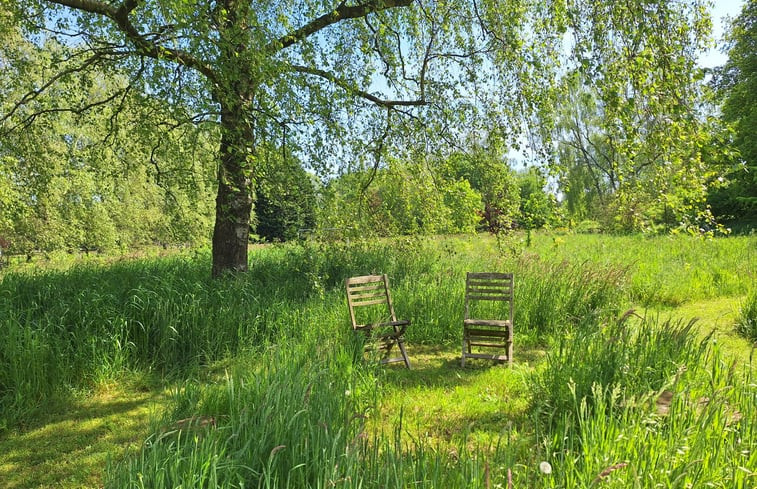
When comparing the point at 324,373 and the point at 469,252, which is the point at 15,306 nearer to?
the point at 324,373

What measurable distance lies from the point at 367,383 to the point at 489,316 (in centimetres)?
324

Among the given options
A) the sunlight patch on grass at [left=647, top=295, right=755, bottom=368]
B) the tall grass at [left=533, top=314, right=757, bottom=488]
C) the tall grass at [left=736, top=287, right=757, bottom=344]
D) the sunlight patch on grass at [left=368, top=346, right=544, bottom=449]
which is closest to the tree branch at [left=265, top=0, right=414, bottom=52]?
the sunlight patch on grass at [left=368, top=346, right=544, bottom=449]

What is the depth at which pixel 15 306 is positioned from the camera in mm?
5785

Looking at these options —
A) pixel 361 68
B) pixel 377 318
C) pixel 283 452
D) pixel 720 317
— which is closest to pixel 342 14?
pixel 361 68

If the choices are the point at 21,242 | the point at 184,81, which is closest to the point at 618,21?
the point at 184,81

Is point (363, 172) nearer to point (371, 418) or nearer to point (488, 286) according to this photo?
point (488, 286)

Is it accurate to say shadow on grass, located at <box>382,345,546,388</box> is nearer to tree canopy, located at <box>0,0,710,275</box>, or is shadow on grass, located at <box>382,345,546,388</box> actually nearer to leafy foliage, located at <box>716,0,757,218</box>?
tree canopy, located at <box>0,0,710,275</box>

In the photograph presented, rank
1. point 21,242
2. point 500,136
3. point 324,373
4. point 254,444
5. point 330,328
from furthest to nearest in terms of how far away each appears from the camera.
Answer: point 21,242 → point 500,136 → point 330,328 → point 324,373 → point 254,444

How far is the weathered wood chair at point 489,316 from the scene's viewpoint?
17.7ft

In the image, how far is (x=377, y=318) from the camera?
6.48m

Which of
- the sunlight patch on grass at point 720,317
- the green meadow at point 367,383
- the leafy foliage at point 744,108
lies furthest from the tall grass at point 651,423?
the leafy foliage at point 744,108

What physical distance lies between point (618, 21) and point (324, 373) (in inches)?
167

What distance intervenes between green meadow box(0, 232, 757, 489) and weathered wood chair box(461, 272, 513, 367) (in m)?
0.25

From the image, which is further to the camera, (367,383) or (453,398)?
(453,398)
